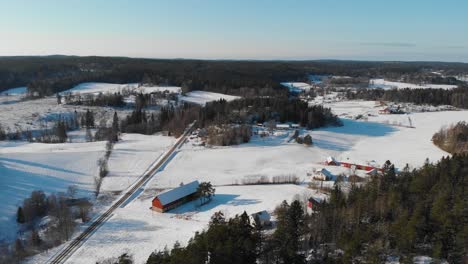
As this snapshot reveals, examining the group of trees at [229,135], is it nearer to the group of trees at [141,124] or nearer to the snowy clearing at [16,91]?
the group of trees at [141,124]

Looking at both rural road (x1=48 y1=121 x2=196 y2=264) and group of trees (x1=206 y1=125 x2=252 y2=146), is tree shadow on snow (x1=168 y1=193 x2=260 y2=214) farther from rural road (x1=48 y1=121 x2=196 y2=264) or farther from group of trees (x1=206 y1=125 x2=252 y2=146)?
group of trees (x1=206 y1=125 x2=252 y2=146)

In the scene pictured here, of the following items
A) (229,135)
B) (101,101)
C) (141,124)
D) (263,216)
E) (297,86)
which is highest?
(297,86)

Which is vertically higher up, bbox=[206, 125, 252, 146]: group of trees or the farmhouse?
bbox=[206, 125, 252, 146]: group of trees

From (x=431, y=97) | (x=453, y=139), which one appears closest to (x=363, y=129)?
(x=453, y=139)

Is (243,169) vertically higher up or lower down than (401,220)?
lower down

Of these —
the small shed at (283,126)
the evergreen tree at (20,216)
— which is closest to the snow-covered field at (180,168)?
the evergreen tree at (20,216)

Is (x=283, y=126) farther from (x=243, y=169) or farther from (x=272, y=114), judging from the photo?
(x=243, y=169)

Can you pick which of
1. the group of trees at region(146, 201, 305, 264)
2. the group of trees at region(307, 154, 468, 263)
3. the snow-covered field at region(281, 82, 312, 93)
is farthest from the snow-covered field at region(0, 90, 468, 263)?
the snow-covered field at region(281, 82, 312, 93)
